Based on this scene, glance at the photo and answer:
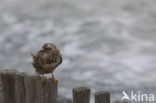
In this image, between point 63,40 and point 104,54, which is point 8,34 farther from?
point 104,54

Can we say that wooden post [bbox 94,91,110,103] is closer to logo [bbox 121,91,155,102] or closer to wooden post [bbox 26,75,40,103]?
wooden post [bbox 26,75,40,103]

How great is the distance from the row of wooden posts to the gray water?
4.14m

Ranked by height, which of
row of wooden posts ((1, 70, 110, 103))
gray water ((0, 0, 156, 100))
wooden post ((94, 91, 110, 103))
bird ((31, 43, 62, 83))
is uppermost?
gray water ((0, 0, 156, 100))

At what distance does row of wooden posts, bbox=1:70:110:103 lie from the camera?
11.7 ft

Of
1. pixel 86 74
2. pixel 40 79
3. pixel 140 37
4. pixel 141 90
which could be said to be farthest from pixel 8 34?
pixel 40 79

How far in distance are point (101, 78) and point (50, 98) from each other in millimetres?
5893

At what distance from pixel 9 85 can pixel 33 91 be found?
36 cm

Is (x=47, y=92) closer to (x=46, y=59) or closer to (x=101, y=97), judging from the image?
(x=46, y=59)

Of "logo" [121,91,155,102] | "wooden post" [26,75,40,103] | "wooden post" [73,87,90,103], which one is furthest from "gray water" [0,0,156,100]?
"wooden post" [73,87,90,103]

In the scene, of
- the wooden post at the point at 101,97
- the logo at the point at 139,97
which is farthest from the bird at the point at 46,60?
the logo at the point at 139,97

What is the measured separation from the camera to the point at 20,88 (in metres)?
3.77

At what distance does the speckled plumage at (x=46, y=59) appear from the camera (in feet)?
12.2

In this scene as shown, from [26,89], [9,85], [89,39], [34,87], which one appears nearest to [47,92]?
[34,87]

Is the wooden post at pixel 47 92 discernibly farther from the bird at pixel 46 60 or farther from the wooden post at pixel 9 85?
the wooden post at pixel 9 85
